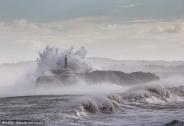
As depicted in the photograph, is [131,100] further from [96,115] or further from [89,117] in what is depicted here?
[89,117]

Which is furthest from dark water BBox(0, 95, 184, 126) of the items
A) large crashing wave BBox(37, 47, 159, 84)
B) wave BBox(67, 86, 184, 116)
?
large crashing wave BBox(37, 47, 159, 84)

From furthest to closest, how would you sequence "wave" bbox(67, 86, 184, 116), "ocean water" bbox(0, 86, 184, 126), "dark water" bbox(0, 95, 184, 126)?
"wave" bbox(67, 86, 184, 116), "ocean water" bbox(0, 86, 184, 126), "dark water" bbox(0, 95, 184, 126)

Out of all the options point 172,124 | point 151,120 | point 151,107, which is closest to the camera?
point 172,124

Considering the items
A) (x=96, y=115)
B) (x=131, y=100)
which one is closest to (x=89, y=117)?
(x=96, y=115)

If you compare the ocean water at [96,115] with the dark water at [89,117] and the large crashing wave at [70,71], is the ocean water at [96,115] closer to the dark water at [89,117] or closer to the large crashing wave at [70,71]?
the dark water at [89,117]

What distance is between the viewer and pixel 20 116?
31.2 metres

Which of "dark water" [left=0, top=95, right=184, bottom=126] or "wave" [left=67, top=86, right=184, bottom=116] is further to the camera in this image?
"wave" [left=67, top=86, right=184, bottom=116]

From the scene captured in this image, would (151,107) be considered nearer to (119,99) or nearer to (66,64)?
(119,99)

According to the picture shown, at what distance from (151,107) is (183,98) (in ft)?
43.6

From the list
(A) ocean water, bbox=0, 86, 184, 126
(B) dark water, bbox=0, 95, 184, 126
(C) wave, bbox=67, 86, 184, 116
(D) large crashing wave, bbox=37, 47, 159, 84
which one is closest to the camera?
(B) dark water, bbox=0, 95, 184, 126

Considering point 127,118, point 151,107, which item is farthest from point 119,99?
point 127,118

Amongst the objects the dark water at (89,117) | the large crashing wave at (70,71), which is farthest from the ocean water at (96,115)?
the large crashing wave at (70,71)

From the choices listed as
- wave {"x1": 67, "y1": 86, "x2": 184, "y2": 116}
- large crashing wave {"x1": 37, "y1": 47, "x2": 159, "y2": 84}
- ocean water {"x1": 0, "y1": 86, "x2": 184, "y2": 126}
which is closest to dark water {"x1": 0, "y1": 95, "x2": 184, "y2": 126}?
ocean water {"x1": 0, "y1": 86, "x2": 184, "y2": 126}

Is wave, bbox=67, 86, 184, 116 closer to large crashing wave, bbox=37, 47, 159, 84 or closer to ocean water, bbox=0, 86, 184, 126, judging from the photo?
ocean water, bbox=0, 86, 184, 126
